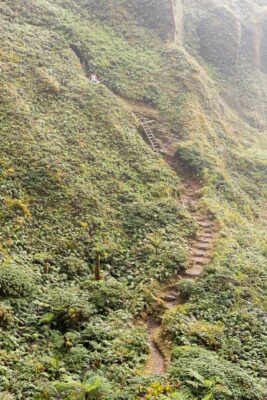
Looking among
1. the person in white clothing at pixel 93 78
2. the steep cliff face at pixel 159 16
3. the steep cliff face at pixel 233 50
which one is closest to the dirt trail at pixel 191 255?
the person in white clothing at pixel 93 78

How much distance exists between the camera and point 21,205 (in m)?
18.6

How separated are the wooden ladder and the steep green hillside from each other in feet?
2.29

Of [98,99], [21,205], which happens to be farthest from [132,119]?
[21,205]

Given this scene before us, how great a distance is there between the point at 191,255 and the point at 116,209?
13.9ft

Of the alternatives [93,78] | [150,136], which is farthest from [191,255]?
[93,78]

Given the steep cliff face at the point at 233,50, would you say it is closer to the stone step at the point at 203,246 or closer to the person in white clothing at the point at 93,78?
the person in white clothing at the point at 93,78

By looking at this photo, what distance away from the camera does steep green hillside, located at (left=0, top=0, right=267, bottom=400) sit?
12.7 meters

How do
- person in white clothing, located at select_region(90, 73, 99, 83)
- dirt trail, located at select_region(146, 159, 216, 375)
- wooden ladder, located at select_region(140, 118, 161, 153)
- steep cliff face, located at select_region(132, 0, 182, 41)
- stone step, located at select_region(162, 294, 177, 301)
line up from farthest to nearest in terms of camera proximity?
steep cliff face, located at select_region(132, 0, 182, 41) < person in white clothing, located at select_region(90, 73, 99, 83) < wooden ladder, located at select_region(140, 118, 161, 153) < stone step, located at select_region(162, 294, 177, 301) < dirt trail, located at select_region(146, 159, 216, 375)

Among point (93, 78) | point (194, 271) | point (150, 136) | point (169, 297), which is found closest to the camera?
point (169, 297)

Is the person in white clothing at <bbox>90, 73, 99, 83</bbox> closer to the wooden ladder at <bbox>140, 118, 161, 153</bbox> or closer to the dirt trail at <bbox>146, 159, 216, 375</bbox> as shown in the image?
the wooden ladder at <bbox>140, 118, 161, 153</bbox>

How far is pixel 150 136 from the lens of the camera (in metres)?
29.5

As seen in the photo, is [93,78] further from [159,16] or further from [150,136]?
[159,16]

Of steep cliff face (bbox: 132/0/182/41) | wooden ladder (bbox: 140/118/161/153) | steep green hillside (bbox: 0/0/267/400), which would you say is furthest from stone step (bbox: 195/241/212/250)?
steep cliff face (bbox: 132/0/182/41)

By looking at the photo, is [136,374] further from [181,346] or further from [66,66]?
[66,66]
